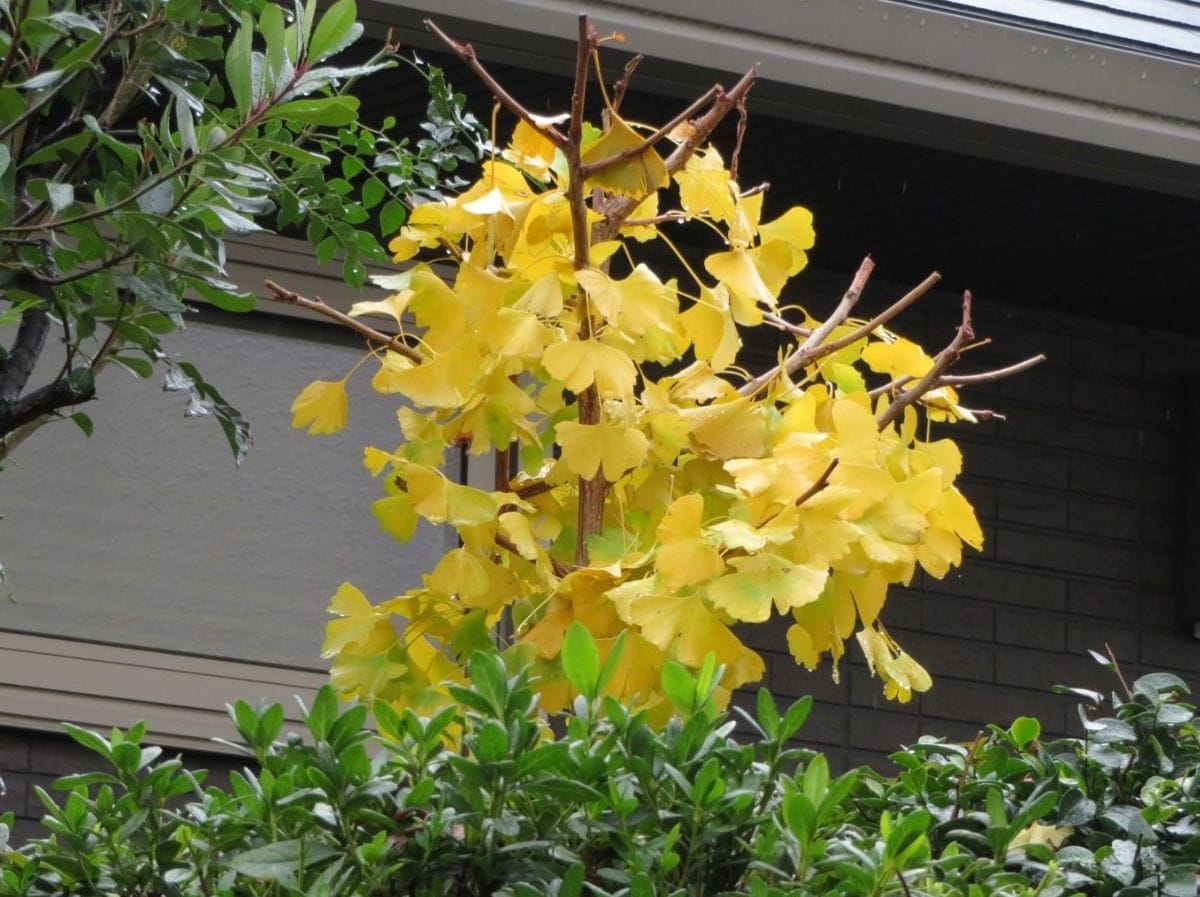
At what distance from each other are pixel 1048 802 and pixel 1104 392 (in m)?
4.61

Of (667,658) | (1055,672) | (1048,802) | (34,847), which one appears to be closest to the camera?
(1048,802)

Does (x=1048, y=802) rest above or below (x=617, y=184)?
below

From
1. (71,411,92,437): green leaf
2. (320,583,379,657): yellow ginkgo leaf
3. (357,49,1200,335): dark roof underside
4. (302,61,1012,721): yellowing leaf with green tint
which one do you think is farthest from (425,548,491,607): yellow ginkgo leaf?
(357,49,1200,335): dark roof underside

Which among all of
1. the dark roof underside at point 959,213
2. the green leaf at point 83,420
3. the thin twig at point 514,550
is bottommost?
the thin twig at point 514,550

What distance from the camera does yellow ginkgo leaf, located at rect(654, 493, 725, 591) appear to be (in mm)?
2338

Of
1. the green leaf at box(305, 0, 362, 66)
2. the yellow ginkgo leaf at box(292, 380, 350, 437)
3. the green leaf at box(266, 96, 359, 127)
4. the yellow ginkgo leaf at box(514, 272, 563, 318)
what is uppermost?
the green leaf at box(305, 0, 362, 66)

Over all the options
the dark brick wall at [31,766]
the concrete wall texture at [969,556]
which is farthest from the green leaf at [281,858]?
the concrete wall texture at [969,556]

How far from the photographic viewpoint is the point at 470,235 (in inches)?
113

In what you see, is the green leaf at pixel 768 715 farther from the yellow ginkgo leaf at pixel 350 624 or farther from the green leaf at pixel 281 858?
the yellow ginkgo leaf at pixel 350 624

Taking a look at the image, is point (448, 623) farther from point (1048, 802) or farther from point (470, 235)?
point (1048, 802)

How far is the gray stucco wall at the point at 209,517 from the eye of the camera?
17.3 ft

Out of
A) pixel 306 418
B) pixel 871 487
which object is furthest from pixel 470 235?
pixel 871 487

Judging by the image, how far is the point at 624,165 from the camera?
2426 mm

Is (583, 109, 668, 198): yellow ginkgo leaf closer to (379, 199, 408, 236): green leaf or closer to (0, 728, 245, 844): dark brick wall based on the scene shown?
(379, 199, 408, 236): green leaf
